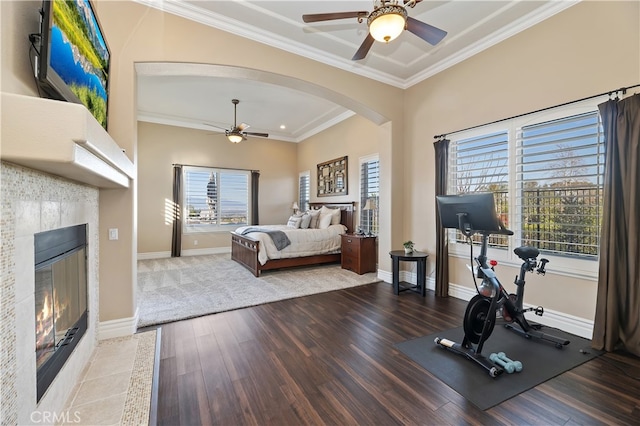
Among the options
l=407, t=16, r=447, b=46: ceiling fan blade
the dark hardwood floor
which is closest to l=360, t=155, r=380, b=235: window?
the dark hardwood floor

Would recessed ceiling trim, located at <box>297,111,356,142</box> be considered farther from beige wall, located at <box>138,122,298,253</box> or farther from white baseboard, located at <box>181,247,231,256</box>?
white baseboard, located at <box>181,247,231,256</box>

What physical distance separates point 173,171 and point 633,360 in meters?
8.10

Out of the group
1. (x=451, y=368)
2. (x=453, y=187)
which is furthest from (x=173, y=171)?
(x=451, y=368)

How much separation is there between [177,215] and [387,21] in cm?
638

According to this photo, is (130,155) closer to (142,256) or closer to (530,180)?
(530,180)

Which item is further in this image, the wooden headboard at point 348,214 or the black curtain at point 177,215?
the black curtain at point 177,215

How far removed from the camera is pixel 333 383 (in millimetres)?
1902

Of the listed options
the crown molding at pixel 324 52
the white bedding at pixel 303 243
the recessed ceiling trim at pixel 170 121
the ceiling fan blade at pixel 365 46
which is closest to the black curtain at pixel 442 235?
the crown molding at pixel 324 52

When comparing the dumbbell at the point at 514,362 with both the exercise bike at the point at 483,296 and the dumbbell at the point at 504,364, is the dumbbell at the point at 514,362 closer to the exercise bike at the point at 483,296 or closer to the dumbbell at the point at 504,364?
the dumbbell at the point at 504,364

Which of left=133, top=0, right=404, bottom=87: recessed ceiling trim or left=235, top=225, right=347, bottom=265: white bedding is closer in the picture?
left=133, top=0, right=404, bottom=87: recessed ceiling trim

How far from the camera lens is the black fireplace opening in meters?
1.42

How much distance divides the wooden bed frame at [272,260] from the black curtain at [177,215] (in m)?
1.70

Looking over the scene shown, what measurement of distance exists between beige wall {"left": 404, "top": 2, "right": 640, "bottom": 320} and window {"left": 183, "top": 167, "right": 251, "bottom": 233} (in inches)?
201

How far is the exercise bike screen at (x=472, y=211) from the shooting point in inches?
86.9
